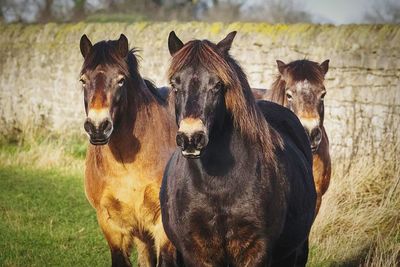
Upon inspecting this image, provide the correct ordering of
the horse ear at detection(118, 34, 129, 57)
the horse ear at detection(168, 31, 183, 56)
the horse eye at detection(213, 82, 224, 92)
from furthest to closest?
the horse ear at detection(118, 34, 129, 57) → the horse ear at detection(168, 31, 183, 56) → the horse eye at detection(213, 82, 224, 92)

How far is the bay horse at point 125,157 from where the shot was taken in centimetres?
639

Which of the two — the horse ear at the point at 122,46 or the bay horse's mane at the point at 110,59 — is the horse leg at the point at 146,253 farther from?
the horse ear at the point at 122,46

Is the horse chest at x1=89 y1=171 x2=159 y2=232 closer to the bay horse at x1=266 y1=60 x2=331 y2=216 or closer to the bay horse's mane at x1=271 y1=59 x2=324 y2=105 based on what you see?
the bay horse at x1=266 y1=60 x2=331 y2=216

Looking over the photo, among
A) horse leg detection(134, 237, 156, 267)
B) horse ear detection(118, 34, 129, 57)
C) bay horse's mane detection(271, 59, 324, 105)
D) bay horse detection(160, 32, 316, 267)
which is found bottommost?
horse leg detection(134, 237, 156, 267)

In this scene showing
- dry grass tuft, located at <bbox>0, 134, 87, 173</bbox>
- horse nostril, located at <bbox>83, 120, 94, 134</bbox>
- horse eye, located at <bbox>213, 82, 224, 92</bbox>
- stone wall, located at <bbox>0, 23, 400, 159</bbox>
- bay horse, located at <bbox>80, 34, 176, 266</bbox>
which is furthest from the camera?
dry grass tuft, located at <bbox>0, 134, 87, 173</bbox>

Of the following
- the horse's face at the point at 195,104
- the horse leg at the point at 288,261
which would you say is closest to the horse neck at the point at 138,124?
the horse leg at the point at 288,261

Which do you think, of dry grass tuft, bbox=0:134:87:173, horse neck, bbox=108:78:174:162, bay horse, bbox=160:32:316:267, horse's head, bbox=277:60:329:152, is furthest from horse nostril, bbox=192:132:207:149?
dry grass tuft, bbox=0:134:87:173

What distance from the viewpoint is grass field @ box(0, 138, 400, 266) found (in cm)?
768

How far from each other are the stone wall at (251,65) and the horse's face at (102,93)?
3641mm

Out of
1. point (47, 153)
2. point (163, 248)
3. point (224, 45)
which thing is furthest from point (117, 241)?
point (47, 153)

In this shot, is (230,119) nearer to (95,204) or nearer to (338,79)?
(95,204)

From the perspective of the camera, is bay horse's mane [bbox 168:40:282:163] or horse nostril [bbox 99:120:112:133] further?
horse nostril [bbox 99:120:112:133]

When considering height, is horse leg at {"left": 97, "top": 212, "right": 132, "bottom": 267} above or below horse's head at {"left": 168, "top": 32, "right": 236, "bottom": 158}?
below

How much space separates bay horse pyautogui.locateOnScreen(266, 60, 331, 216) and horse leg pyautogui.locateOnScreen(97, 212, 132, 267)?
2.02 metres
